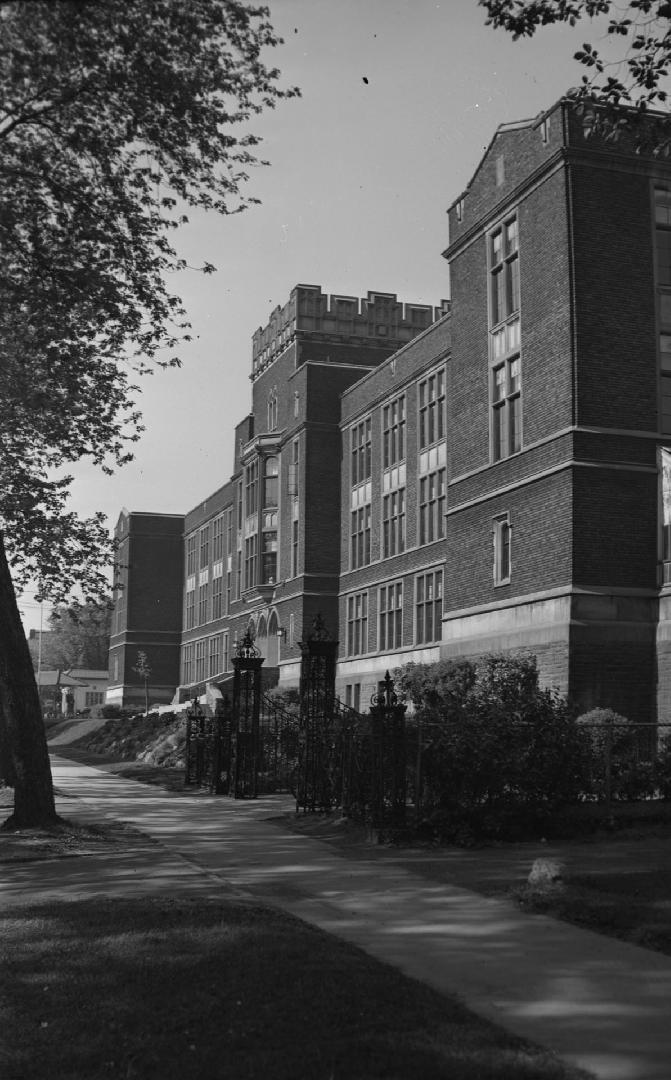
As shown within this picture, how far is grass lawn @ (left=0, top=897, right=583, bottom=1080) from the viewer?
19.2 feet

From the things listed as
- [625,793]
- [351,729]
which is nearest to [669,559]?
[625,793]

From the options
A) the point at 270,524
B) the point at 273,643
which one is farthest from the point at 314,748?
the point at 270,524

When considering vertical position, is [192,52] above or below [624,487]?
above

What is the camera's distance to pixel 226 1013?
6695mm

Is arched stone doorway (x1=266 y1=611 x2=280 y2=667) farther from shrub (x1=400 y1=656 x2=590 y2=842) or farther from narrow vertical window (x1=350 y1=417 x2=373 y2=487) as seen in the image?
shrub (x1=400 y1=656 x2=590 y2=842)

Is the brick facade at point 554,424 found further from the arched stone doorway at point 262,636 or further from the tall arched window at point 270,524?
the tall arched window at point 270,524

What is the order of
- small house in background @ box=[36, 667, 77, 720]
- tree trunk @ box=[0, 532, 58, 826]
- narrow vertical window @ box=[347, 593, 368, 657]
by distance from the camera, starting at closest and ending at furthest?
tree trunk @ box=[0, 532, 58, 826]
narrow vertical window @ box=[347, 593, 368, 657]
small house in background @ box=[36, 667, 77, 720]

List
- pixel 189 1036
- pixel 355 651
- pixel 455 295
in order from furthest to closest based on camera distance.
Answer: pixel 355 651 < pixel 455 295 < pixel 189 1036

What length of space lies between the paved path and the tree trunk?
1.84m

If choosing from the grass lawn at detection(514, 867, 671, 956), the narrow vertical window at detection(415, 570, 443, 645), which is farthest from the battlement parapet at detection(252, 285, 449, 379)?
the grass lawn at detection(514, 867, 671, 956)

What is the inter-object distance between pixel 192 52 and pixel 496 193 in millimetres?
18390

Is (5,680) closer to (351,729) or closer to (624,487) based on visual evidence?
(351,729)

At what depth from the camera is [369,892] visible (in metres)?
11.2

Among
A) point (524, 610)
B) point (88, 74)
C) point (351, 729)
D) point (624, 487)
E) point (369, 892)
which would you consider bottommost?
point (369, 892)
